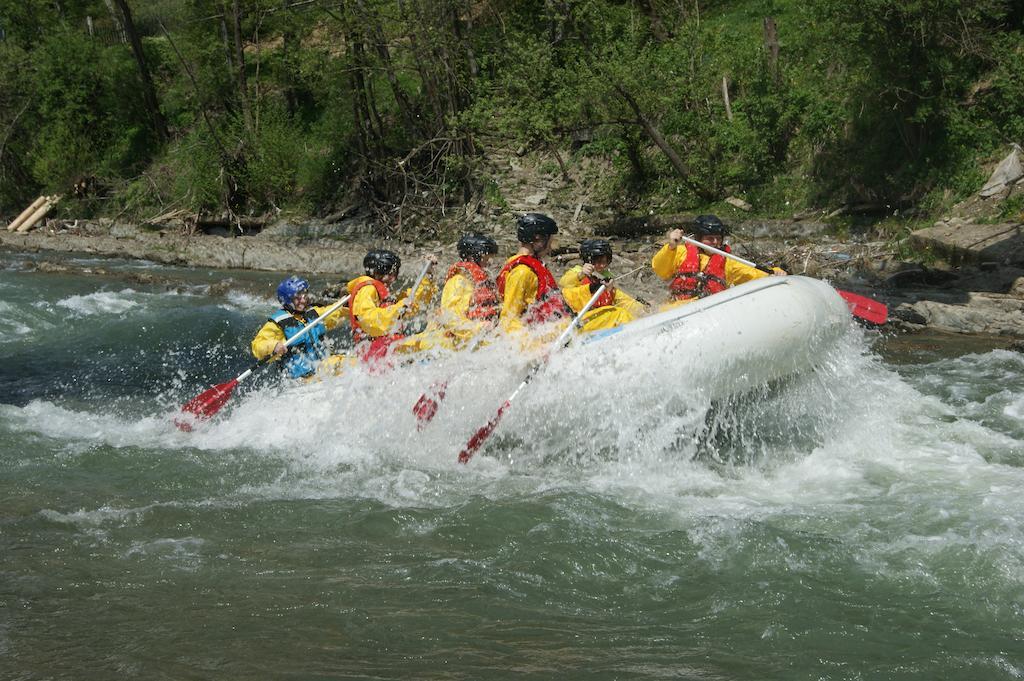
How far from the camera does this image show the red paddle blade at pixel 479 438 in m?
6.34

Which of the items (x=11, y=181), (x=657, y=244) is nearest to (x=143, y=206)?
(x=11, y=181)

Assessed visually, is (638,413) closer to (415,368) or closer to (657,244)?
(415,368)

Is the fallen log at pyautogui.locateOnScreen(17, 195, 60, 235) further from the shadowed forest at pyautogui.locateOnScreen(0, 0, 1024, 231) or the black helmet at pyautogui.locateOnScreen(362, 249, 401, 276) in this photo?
the black helmet at pyautogui.locateOnScreen(362, 249, 401, 276)

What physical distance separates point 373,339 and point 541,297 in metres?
1.39

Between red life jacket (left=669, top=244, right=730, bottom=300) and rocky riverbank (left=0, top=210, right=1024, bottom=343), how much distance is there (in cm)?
343

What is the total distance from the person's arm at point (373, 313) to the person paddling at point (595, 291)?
1.28m

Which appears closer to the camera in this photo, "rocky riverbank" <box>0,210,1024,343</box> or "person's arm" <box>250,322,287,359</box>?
"person's arm" <box>250,322,287,359</box>

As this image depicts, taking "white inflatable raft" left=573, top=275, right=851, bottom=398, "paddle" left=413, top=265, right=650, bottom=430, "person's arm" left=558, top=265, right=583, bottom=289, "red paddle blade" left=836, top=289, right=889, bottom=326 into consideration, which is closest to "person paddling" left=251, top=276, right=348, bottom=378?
"paddle" left=413, top=265, right=650, bottom=430

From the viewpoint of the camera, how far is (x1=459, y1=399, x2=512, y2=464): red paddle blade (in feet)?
20.8

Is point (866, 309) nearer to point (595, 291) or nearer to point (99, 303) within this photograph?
point (595, 291)

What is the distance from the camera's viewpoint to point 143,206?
23625mm

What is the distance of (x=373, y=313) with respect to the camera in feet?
23.4

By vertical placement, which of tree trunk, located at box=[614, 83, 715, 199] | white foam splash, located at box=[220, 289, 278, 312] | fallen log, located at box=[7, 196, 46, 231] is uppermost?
tree trunk, located at box=[614, 83, 715, 199]

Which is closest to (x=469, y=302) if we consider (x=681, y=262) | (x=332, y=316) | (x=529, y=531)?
(x=332, y=316)
